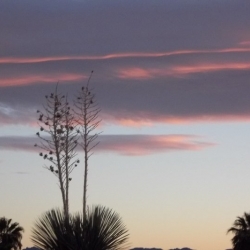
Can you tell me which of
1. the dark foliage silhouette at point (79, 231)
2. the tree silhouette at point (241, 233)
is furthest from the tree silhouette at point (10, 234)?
the dark foliage silhouette at point (79, 231)

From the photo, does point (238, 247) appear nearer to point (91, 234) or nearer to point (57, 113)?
point (57, 113)

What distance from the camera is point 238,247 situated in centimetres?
8731

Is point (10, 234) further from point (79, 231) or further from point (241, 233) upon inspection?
point (79, 231)

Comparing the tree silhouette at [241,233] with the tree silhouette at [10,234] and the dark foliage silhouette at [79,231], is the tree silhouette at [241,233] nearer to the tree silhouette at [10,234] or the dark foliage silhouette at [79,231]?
the tree silhouette at [10,234]

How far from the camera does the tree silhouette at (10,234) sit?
91019mm

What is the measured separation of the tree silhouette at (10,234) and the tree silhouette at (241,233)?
1909 centimetres

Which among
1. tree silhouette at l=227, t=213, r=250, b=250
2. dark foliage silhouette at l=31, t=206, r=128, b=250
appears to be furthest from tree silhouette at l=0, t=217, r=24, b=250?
dark foliage silhouette at l=31, t=206, r=128, b=250

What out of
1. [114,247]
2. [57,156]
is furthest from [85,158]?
[114,247]

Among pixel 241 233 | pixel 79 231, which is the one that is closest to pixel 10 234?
pixel 241 233

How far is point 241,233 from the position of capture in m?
89.4

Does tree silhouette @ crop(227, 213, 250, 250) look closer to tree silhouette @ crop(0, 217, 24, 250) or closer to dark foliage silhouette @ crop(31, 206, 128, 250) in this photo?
tree silhouette @ crop(0, 217, 24, 250)

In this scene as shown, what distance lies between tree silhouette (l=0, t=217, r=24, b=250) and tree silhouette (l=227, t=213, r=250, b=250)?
1909cm

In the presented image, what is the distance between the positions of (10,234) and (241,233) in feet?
68.7

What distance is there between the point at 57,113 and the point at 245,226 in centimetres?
4426
